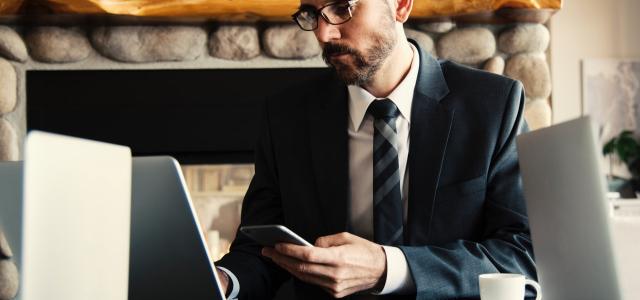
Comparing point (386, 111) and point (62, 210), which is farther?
point (386, 111)

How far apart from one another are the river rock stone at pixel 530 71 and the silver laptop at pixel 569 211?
2325mm

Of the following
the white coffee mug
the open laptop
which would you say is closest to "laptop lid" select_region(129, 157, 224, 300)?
the open laptop

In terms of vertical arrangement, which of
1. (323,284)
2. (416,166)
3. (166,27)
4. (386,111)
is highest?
(166,27)

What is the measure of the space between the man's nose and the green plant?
412cm

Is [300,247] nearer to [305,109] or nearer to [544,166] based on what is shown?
[544,166]

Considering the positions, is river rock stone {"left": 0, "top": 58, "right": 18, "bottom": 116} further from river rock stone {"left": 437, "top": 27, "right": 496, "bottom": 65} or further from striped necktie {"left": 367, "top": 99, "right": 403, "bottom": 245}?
striped necktie {"left": 367, "top": 99, "right": 403, "bottom": 245}

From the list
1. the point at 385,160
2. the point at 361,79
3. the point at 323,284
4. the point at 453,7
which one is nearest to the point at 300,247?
the point at 323,284

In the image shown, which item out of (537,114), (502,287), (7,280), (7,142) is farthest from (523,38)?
(502,287)

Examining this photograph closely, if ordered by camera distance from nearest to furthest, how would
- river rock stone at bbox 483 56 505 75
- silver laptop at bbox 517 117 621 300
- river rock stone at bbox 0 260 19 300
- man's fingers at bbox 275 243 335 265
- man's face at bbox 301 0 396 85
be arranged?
silver laptop at bbox 517 117 621 300
man's fingers at bbox 275 243 335 265
man's face at bbox 301 0 396 85
river rock stone at bbox 0 260 19 300
river rock stone at bbox 483 56 505 75

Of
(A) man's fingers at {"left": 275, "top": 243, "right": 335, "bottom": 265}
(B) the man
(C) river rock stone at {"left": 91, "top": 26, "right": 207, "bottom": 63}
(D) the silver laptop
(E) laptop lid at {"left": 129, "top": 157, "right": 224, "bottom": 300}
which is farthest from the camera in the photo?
(C) river rock stone at {"left": 91, "top": 26, "right": 207, "bottom": 63}

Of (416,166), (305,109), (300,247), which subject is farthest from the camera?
(305,109)

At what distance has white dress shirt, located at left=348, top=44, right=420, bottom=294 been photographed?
1617mm

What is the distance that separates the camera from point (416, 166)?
1.56m

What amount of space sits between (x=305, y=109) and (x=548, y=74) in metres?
1.89
